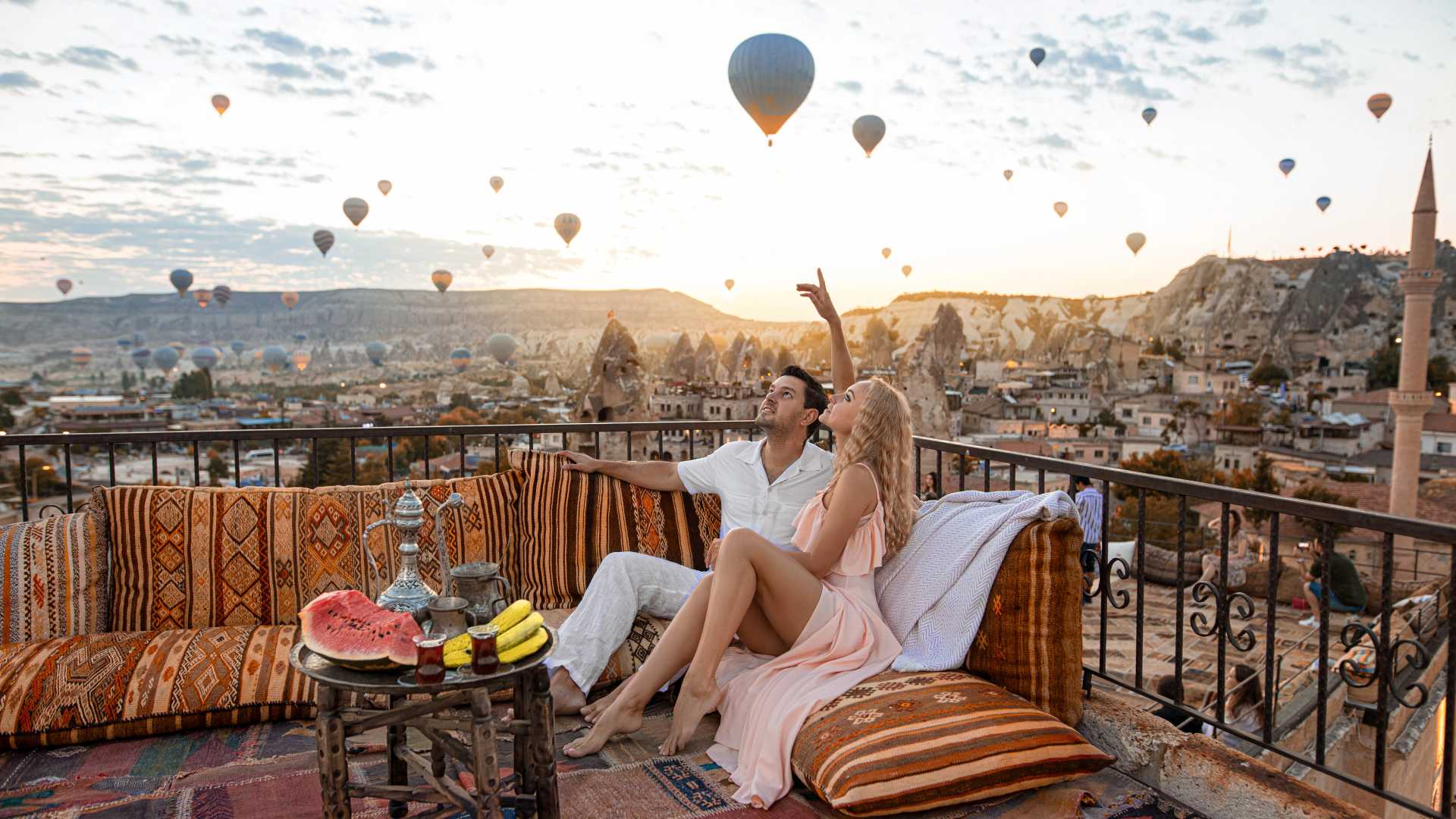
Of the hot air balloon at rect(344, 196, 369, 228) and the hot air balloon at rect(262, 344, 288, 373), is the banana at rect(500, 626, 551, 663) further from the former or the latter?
the hot air balloon at rect(262, 344, 288, 373)

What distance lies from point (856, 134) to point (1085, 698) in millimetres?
20558

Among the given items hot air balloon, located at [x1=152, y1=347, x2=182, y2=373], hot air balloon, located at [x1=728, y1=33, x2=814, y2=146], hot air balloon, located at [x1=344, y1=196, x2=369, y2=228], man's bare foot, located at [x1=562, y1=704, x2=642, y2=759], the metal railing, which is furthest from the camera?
hot air balloon, located at [x1=152, y1=347, x2=182, y2=373]

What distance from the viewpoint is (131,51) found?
1475 cm

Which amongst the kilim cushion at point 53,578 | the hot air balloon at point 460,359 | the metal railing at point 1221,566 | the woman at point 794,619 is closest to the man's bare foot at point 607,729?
the woman at point 794,619

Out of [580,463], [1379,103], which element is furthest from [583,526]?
[1379,103]

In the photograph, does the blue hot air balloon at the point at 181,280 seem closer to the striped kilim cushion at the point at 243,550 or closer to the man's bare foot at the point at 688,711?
the striped kilim cushion at the point at 243,550

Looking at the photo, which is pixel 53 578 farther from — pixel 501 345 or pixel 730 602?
pixel 501 345

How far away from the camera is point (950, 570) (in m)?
3.03

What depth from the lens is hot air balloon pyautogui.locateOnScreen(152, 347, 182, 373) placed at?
43625 mm

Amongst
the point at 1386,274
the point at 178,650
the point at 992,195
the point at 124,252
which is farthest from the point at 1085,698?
the point at 1386,274

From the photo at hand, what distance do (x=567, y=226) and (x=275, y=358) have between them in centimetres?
2802

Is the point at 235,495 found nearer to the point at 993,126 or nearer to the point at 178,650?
the point at 178,650

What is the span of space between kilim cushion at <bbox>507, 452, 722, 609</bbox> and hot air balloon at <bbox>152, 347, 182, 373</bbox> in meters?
48.8

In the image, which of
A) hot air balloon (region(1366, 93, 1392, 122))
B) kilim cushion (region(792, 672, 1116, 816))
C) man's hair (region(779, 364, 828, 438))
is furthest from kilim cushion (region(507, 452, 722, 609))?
hot air balloon (region(1366, 93, 1392, 122))
